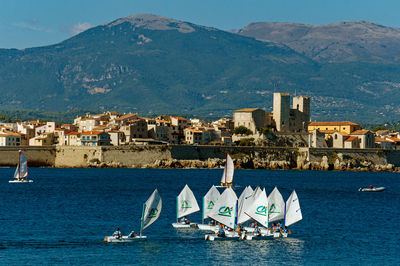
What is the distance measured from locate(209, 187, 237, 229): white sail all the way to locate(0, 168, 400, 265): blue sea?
77.5 inches

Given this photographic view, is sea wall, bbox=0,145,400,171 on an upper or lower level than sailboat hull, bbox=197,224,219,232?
upper

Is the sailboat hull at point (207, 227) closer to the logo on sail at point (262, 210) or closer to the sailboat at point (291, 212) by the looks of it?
the logo on sail at point (262, 210)

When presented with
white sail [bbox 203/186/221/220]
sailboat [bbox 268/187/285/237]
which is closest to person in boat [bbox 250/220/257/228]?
sailboat [bbox 268/187/285/237]

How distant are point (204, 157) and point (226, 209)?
78134mm

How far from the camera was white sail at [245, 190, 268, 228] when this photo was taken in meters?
47.8

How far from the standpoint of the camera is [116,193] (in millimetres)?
78438

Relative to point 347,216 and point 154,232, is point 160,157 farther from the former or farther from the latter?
point 154,232

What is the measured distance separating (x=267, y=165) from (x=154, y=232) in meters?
81.2

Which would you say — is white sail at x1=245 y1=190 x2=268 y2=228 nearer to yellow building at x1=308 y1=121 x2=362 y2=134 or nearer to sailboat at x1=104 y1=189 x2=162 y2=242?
sailboat at x1=104 y1=189 x2=162 y2=242

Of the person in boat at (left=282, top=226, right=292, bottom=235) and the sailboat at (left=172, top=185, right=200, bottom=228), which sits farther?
A: the sailboat at (left=172, top=185, right=200, bottom=228)

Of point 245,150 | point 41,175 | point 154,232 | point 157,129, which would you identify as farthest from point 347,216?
point 157,129

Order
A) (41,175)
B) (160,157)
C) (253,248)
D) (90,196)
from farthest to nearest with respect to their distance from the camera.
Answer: (160,157)
(41,175)
(90,196)
(253,248)

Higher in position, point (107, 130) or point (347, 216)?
point (107, 130)

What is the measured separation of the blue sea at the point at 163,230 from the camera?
136ft
